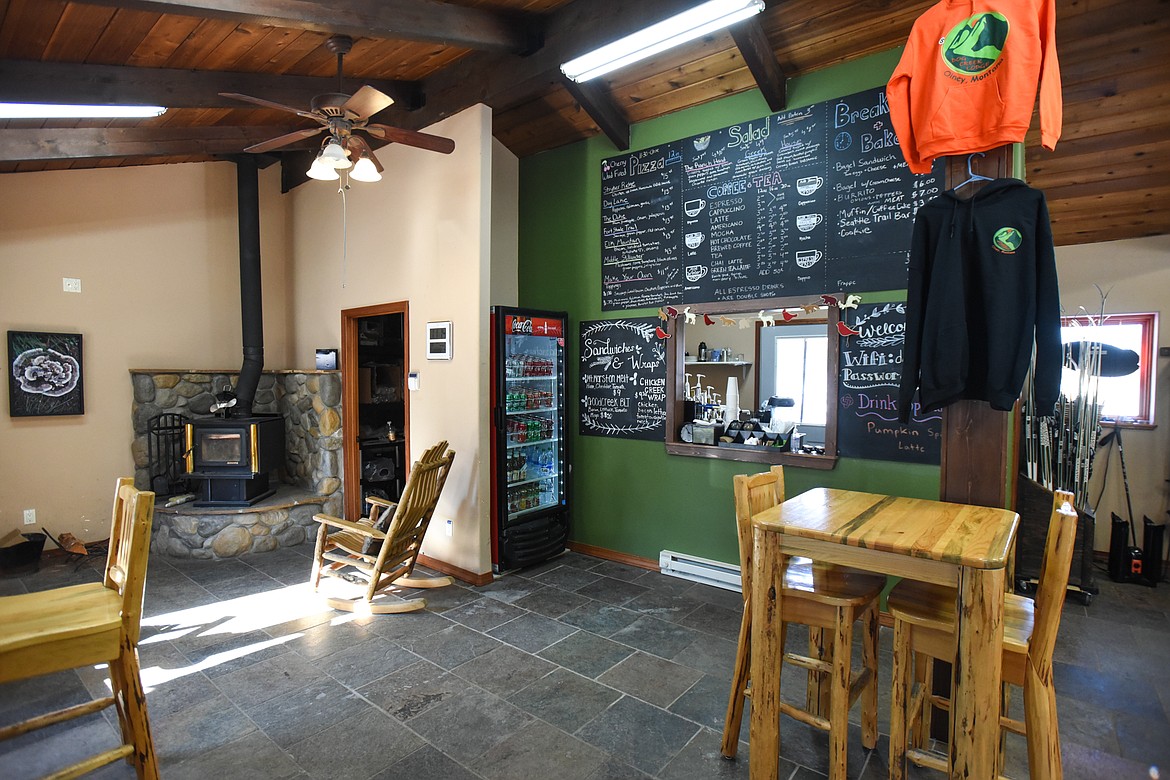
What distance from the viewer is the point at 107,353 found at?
4918 mm

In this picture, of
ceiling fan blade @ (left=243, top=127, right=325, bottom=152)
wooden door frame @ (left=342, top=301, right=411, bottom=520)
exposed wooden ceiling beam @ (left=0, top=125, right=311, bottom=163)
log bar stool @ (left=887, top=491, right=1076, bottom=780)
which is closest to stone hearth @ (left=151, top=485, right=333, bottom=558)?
wooden door frame @ (left=342, top=301, right=411, bottom=520)

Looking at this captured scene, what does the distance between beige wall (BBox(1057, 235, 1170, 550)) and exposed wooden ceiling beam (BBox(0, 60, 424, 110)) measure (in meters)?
5.75

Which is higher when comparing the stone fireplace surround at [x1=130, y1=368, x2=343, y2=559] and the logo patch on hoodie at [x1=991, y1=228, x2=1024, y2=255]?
the logo patch on hoodie at [x1=991, y1=228, x2=1024, y2=255]

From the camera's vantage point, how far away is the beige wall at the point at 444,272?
13.4ft

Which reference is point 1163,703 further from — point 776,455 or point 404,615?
point 404,615

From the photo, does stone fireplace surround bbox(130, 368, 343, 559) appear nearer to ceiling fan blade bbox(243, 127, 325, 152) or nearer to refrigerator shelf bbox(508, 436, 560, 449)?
refrigerator shelf bbox(508, 436, 560, 449)

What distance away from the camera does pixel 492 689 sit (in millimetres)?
2682

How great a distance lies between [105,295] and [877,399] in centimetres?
586

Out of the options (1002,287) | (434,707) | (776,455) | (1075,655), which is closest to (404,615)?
(434,707)

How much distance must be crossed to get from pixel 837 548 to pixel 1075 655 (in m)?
2.27

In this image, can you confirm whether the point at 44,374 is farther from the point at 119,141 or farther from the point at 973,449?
the point at 973,449

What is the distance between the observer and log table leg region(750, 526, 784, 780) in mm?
1956

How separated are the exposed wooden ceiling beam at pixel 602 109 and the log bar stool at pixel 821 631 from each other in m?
2.83

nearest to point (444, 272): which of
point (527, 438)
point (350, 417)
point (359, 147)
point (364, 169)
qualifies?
point (364, 169)
